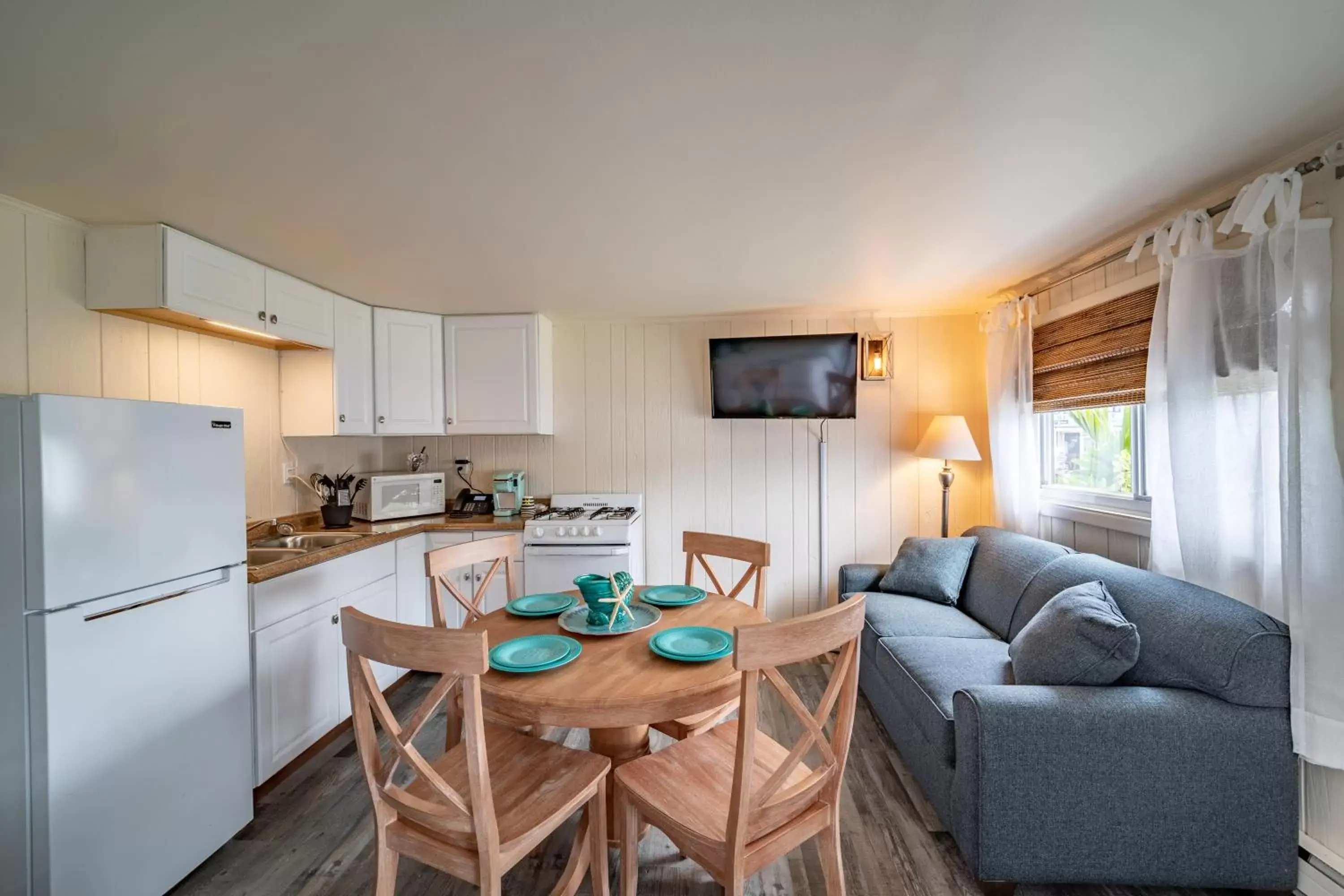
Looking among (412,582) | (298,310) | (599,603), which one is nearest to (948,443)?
(599,603)

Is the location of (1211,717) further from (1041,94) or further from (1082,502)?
(1041,94)

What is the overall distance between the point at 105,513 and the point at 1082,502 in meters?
3.92

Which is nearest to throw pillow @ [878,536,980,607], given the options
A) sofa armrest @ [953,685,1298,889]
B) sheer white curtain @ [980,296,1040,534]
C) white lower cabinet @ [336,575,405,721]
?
sheer white curtain @ [980,296,1040,534]

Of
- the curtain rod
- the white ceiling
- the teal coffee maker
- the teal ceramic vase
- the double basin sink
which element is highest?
the white ceiling

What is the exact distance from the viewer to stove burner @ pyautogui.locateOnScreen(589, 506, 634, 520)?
10.4 feet

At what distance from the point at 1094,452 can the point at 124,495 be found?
3.98 metres

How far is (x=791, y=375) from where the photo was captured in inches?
131

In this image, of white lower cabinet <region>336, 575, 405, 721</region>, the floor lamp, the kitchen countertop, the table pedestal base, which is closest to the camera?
the table pedestal base

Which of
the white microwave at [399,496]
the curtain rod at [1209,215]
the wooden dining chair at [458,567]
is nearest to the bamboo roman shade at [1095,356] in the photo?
the curtain rod at [1209,215]

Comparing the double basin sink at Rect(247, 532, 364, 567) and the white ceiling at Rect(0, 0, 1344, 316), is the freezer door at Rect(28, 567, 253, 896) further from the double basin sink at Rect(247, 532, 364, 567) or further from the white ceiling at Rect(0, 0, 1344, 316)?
the white ceiling at Rect(0, 0, 1344, 316)

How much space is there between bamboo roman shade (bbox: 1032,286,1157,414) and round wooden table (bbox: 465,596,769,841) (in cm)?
217

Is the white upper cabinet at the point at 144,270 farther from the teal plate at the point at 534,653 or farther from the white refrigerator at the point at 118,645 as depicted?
the teal plate at the point at 534,653

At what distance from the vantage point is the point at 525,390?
3.36 m

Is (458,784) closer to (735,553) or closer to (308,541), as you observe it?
(735,553)
